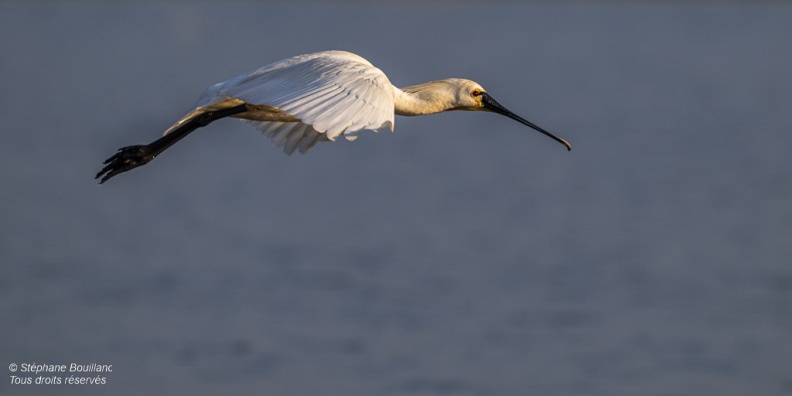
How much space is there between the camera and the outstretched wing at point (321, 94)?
8.07m

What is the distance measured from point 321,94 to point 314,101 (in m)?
0.13

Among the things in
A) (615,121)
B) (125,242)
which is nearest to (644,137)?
(615,121)

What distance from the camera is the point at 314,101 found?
8398 mm

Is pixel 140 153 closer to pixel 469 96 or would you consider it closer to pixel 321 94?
pixel 321 94

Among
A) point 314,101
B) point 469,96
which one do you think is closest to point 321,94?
point 314,101

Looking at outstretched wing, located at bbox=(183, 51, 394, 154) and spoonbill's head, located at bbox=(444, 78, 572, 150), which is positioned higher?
spoonbill's head, located at bbox=(444, 78, 572, 150)

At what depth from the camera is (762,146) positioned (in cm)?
2405

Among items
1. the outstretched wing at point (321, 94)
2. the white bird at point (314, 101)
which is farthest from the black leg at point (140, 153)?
the outstretched wing at point (321, 94)

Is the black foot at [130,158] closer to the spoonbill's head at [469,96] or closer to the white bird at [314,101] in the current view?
the white bird at [314,101]

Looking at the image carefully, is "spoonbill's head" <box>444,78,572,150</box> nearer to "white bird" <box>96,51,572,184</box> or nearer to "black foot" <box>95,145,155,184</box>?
"white bird" <box>96,51,572,184</box>

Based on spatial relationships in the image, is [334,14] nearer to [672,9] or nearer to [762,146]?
[672,9]

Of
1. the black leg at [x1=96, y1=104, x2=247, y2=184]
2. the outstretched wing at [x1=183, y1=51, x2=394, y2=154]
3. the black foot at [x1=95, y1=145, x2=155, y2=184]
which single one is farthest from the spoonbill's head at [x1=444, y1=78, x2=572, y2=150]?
the black foot at [x1=95, y1=145, x2=155, y2=184]

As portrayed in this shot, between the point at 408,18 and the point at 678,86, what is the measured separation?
17.4m

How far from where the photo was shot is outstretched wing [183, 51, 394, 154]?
807 cm
